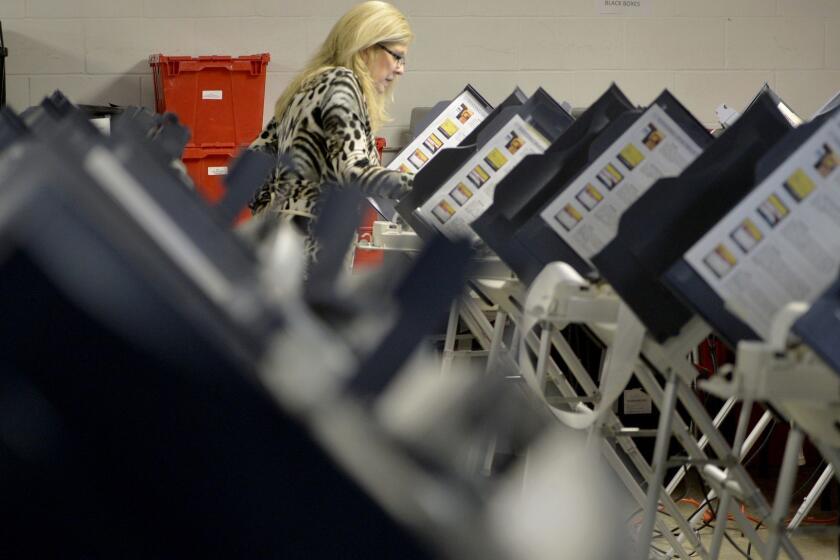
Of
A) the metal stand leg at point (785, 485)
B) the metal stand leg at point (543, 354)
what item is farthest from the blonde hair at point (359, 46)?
the metal stand leg at point (785, 485)

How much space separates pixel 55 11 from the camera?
5934 mm

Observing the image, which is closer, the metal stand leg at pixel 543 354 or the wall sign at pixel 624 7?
the metal stand leg at pixel 543 354

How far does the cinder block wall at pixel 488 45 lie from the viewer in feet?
19.6

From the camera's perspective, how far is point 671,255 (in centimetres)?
178

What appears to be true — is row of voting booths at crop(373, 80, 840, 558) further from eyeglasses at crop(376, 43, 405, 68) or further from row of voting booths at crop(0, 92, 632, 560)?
eyeglasses at crop(376, 43, 405, 68)

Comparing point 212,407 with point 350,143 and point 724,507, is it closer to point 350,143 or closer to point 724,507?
point 724,507

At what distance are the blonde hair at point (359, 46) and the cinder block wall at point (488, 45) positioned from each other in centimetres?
240

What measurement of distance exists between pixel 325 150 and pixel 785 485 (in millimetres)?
1965

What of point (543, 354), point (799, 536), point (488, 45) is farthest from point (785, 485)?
point (488, 45)

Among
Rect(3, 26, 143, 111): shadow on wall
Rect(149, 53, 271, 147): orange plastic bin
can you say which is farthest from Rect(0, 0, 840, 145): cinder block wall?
Rect(149, 53, 271, 147): orange plastic bin

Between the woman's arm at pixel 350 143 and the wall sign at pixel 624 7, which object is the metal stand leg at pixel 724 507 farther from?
→ the wall sign at pixel 624 7

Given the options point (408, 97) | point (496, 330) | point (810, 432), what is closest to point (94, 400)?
point (810, 432)

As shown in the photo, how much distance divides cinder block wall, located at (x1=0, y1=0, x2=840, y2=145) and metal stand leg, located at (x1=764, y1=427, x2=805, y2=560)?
4.55m

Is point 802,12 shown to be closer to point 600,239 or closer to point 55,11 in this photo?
point 55,11
